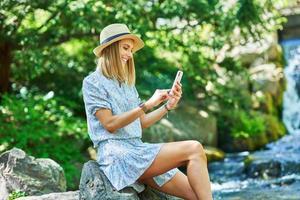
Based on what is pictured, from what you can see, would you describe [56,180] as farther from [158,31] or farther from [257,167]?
[257,167]

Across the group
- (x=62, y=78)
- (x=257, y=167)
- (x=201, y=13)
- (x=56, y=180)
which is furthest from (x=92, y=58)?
(x=56, y=180)

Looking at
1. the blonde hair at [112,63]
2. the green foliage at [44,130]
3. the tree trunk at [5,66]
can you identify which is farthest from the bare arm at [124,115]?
the tree trunk at [5,66]

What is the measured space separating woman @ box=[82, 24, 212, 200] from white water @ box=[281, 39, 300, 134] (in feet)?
34.5

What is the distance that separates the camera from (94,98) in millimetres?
3580

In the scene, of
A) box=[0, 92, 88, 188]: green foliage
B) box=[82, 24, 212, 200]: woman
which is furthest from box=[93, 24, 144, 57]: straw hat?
box=[0, 92, 88, 188]: green foliage

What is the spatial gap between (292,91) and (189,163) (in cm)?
1176

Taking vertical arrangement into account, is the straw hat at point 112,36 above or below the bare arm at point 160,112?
above

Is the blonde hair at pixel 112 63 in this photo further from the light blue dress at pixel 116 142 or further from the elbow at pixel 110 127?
the elbow at pixel 110 127

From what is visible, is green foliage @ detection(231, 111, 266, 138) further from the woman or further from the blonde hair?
the blonde hair

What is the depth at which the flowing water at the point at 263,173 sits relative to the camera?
7.60 m

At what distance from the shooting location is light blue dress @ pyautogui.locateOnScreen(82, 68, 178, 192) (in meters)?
3.55

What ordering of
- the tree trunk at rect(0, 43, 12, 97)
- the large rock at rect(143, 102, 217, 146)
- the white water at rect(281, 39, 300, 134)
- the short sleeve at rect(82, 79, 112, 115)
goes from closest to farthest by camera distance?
the short sleeve at rect(82, 79, 112, 115)
the tree trunk at rect(0, 43, 12, 97)
the large rock at rect(143, 102, 217, 146)
the white water at rect(281, 39, 300, 134)

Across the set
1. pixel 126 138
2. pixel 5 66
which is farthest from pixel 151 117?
pixel 5 66

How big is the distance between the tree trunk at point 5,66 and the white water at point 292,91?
7.51 metres
